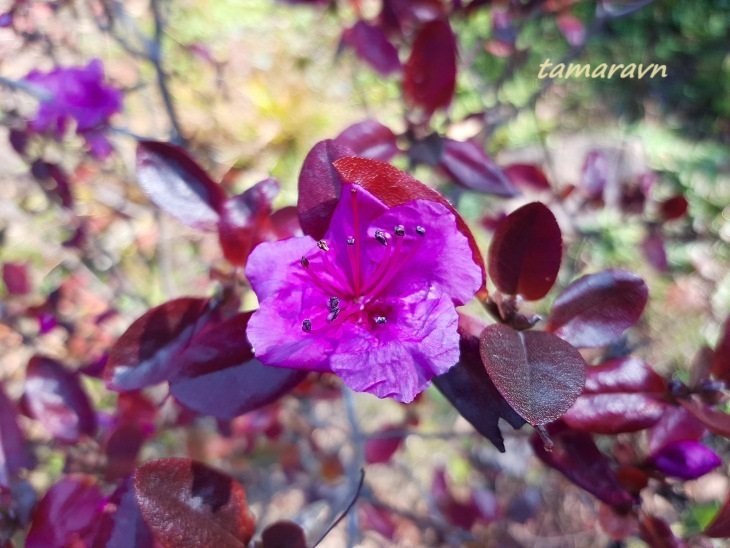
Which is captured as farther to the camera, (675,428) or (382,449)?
(382,449)

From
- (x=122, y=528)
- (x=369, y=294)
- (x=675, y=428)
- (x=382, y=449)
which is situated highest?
(x=369, y=294)

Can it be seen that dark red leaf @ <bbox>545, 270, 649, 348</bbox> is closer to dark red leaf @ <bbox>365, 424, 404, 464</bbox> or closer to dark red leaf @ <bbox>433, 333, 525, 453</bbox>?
dark red leaf @ <bbox>433, 333, 525, 453</bbox>

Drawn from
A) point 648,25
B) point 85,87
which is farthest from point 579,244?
point 648,25

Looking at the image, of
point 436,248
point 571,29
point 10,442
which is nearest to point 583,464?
point 436,248

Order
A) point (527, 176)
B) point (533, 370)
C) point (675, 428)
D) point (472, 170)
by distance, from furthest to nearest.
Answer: point (527, 176) < point (472, 170) < point (675, 428) < point (533, 370)

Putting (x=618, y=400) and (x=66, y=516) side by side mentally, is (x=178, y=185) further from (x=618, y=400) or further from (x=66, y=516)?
(x=618, y=400)

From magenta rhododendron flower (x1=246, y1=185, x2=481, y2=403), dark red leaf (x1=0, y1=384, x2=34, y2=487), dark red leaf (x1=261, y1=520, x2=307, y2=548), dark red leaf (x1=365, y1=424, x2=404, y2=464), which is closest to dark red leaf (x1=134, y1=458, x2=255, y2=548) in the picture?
dark red leaf (x1=261, y1=520, x2=307, y2=548)

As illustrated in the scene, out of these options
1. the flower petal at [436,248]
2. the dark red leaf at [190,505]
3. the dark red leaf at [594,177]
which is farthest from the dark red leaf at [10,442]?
the dark red leaf at [594,177]
